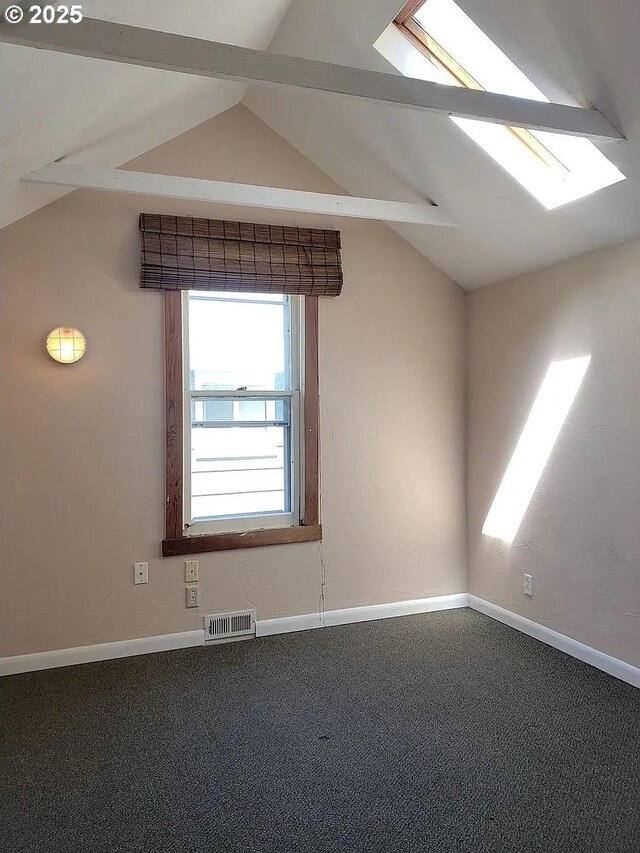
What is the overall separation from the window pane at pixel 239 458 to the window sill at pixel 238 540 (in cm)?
15

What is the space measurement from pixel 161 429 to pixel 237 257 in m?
1.06

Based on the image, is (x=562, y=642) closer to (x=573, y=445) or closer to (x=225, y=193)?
(x=573, y=445)

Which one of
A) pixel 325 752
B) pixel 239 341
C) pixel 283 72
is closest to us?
pixel 283 72

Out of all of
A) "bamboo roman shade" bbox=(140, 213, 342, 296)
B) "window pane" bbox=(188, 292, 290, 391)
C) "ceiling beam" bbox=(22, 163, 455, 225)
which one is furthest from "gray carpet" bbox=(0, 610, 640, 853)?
"ceiling beam" bbox=(22, 163, 455, 225)

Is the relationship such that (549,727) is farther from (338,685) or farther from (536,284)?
(536,284)

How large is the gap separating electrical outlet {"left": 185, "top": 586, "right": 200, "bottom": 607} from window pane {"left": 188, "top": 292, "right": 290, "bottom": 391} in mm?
1141

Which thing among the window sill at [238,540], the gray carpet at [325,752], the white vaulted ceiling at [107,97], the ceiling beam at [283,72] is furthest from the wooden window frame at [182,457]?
the ceiling beam at [283,72]

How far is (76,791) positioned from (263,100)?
3.39 metres

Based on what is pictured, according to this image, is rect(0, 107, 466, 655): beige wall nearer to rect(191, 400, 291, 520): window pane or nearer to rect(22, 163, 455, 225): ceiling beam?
rect(191, 400, 291, 520): window pane

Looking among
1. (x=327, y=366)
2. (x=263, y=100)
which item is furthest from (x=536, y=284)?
(x=263, y=100)

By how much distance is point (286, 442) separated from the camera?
12.9 feet

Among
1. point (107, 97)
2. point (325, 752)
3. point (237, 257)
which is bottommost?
point (325, 752)

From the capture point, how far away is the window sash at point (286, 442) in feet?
11.9

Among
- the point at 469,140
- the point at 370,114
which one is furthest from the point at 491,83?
the point at 370,114
